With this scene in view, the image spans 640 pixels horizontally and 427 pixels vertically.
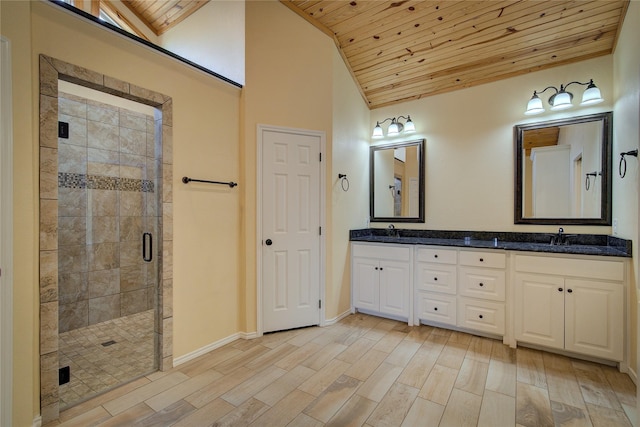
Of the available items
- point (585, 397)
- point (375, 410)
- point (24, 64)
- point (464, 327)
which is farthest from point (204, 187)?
point (585, 397)

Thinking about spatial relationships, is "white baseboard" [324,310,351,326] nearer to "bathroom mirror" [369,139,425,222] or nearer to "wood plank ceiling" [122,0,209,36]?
"bathroom mirror" [369,139,425,222]

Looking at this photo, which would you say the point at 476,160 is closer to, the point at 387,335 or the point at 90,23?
the point at 387,335

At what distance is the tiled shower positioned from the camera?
9.66 feet

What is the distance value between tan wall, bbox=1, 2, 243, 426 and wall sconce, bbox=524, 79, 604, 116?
2941 mm

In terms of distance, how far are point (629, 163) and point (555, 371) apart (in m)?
1.71

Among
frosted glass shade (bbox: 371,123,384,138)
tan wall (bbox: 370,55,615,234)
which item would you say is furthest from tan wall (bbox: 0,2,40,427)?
tan wall (bbox: 370,55,615,234)

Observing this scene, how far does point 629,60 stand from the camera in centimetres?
223

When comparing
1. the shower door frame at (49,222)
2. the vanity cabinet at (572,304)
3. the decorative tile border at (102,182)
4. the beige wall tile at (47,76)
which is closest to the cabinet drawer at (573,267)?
the vanity cabinet at (572,304)

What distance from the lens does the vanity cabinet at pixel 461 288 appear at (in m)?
2.76

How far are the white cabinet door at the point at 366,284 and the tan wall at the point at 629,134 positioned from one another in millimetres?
2063

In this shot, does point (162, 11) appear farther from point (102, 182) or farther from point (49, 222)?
point (49, 222)

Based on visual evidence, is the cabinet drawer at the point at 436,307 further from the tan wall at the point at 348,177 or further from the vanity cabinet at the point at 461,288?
the tan wall at the point at 348,177

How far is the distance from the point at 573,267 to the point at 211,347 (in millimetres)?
3160

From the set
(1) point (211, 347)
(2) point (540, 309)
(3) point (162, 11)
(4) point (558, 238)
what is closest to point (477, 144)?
(4) point (558, 238)
